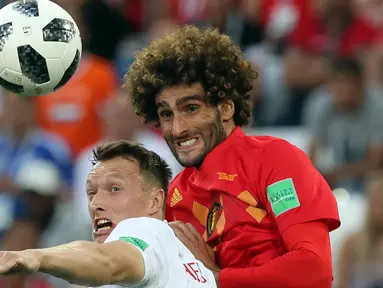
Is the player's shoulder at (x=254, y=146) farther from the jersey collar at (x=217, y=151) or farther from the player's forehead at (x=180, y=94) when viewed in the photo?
the player's forehead at (x=180, y=94)

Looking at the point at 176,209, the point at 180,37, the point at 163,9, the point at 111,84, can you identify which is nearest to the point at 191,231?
the point at 176,209

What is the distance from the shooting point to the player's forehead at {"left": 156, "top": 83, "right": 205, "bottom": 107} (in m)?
5.41

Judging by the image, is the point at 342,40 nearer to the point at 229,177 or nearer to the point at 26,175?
the point at 26,175

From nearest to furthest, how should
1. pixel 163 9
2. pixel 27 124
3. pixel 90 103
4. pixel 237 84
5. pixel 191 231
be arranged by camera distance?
pixel 191 231 < pixel 237 84 < pixel 27 124 < pixel 90 103 < pixel 163 9

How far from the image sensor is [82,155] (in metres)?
9.48

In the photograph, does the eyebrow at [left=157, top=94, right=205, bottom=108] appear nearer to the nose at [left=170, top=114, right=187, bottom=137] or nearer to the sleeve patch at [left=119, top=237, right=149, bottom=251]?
the nose at [left=170, top=114, right=187, bottom=137]

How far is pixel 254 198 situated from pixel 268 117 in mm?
4571

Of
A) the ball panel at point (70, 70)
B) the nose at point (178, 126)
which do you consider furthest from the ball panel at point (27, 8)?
the nose at point (178, 126)

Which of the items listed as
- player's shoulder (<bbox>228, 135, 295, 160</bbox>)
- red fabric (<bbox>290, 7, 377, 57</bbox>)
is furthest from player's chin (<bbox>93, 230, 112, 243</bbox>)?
red fabric (<bbox>290, 7, 377, 57</bbox>)

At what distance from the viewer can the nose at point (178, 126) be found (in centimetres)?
537

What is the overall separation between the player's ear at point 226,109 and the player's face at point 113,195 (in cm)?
58

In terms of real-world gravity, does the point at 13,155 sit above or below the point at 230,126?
above

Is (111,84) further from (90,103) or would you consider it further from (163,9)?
(163,9)

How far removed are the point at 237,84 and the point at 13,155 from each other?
3987 mm
